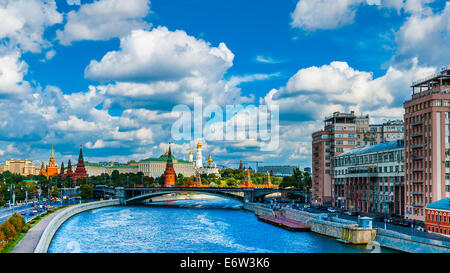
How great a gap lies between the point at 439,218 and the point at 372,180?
28.1 meters

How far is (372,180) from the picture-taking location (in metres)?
79.4

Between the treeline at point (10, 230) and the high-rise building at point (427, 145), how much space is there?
4825 cm

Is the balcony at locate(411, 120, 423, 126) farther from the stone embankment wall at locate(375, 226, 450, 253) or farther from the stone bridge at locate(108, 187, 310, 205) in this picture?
the stone bridge at locate(108, 187, 310, 205)

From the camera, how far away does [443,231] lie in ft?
165

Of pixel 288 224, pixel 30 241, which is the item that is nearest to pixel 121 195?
pixel 288 224

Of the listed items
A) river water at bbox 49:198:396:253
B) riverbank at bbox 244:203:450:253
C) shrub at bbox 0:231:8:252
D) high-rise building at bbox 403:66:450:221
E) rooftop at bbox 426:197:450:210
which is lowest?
river water at bbox 49:198:396:253

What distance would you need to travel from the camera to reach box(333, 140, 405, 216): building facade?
7106 centimetres

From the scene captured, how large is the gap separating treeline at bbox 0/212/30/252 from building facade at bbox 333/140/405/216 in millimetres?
50425

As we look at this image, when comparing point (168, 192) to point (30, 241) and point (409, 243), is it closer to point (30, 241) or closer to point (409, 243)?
point (30, 241)

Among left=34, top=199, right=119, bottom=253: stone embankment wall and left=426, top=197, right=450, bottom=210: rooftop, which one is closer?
left=34, top=199, right=119, bottom=253: stone embankment wall

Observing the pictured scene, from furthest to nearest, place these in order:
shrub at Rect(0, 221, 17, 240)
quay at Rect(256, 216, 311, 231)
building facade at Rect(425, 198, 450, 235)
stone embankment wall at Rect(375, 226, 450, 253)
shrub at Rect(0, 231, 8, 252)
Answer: quay at Rect(256, 216, 311, 231), building facade at Rect(425, 198, 450, 235), shrub at Rect(0, 221, 17, 240), stone embankment wall at Rect(375, 226, 450, 253), shrub at Rect(0, 231, 8, 252)

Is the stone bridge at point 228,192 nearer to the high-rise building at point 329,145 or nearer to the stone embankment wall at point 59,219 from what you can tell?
the stone embankment wall at point 59,219

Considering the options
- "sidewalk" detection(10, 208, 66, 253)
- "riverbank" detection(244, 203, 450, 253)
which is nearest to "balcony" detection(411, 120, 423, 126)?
"riverbank" detection(244, 203, 450, 253)
